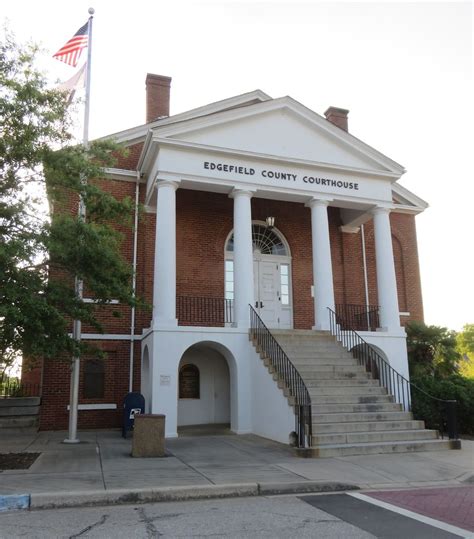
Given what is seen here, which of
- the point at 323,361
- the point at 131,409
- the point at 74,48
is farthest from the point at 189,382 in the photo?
the point at 74,48

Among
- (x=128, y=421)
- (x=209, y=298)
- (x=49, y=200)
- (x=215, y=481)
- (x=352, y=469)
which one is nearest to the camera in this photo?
(x=215, y=481)

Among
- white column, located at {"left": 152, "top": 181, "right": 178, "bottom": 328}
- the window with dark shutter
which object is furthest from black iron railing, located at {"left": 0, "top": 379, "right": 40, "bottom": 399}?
white column, located at {"left": 152, "top": 181, "right": 178, "bottom": 328}

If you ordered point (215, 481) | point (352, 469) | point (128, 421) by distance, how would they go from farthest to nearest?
point (128, 421) → point (352, 469) → point (215, 481)

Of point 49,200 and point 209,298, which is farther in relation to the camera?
point 209,298

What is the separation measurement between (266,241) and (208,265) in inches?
95.6

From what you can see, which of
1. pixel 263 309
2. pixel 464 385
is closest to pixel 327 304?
pixel 263 309

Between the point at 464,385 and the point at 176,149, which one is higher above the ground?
the point at 176,149

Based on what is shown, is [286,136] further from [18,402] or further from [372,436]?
[18,402]

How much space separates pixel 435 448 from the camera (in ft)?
36.7

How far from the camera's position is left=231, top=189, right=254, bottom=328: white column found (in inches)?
576

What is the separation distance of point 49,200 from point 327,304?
8.34 m

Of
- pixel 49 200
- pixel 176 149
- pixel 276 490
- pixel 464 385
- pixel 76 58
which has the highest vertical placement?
pixel 76 58

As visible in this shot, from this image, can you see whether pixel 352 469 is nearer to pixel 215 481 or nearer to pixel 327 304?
pixel 215 481

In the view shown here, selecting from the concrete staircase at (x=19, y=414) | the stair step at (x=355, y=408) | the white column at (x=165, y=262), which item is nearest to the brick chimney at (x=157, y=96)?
the white column at (x=165, y=262)
